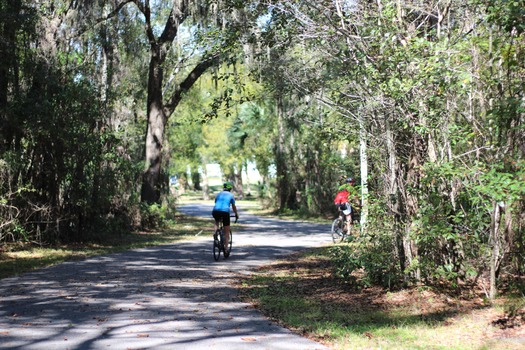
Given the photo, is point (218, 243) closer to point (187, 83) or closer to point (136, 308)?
point (136, 308)

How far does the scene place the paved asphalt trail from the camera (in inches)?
290

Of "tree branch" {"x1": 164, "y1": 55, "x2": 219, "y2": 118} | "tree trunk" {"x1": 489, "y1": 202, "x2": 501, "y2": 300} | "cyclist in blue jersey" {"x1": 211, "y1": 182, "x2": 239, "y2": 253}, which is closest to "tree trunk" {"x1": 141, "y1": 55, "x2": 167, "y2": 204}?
"tree branch" {"x1": 164, "y1": 55, "x2": 219, "y2": 118}

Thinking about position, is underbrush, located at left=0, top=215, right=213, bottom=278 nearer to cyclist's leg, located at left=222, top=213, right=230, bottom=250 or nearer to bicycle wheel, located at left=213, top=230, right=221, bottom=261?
bicycle wheel, located at left=213, top=230, right=221, bottom=261

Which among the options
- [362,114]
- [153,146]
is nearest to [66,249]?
[153,146]

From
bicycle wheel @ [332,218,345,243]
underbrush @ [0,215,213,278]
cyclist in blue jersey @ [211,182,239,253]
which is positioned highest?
cyclist in blue jersey @ [211,182,239,253]

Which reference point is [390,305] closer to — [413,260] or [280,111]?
[413,260]

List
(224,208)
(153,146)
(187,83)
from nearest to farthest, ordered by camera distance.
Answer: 1. (224,208)
2. (187,83)
3. (153,146)

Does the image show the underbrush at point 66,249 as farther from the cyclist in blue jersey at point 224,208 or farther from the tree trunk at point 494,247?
the tree trunk at point 494,247

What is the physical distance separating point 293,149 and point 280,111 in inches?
96.7

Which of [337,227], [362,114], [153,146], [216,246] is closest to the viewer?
[362,114]

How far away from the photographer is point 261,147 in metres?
54.0

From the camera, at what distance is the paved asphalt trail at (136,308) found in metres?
7.38

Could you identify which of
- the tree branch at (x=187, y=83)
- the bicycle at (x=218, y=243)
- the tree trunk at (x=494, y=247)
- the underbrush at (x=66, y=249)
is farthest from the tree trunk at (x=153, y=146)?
the tree trunk at (x=494, y=247)

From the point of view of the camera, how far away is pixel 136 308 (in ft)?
31.3
